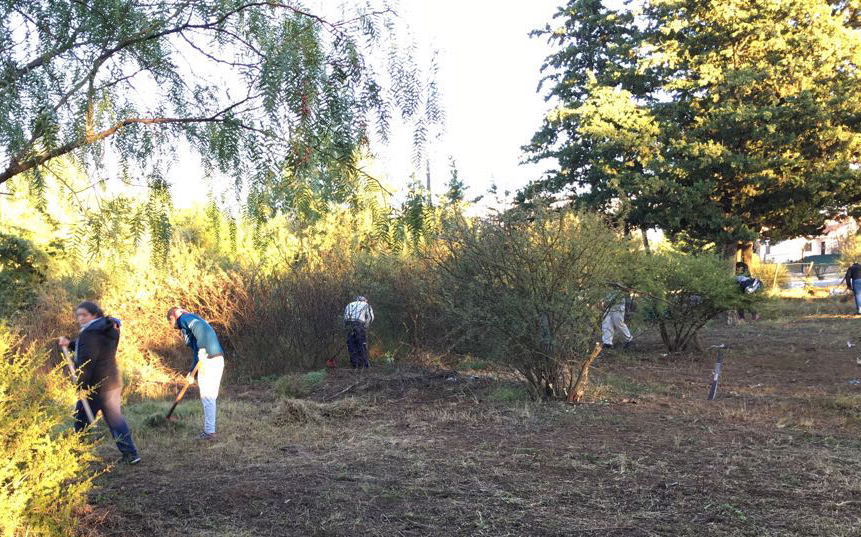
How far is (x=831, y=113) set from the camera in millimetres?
20000

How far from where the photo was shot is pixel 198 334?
26.6 ft

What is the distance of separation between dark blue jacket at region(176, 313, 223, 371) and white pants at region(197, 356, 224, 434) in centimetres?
12

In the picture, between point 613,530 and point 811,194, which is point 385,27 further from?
point 811,194

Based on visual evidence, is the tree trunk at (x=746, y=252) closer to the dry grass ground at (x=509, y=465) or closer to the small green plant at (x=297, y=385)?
the dry grass ground at (x=509, y=465)

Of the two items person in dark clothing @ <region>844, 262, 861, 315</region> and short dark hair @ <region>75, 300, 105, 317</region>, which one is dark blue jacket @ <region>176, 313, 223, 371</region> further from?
person in dark clothing @ <region>844, 262, 861, 315</region>

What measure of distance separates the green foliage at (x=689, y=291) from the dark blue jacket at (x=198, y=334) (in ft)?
23.3

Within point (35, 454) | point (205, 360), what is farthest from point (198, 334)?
point (35, 454)

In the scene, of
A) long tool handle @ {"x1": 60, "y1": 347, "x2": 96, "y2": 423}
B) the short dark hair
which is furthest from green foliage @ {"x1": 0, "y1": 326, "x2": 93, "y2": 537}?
the short dark hair

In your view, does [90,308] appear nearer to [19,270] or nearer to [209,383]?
[209,383]

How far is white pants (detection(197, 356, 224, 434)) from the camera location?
8102mm

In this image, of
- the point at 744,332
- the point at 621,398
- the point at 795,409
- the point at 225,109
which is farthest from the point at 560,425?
the point at 744,332

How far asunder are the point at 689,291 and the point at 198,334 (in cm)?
878

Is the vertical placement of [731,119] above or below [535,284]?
above

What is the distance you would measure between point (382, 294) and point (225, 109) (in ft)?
33.1
